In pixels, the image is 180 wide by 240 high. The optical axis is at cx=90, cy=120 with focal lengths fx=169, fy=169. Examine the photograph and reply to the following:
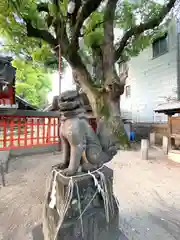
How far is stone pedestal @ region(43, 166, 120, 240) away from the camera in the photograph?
1.53 metres

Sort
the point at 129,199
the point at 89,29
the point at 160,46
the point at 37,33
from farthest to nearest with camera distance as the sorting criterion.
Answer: the point at 160,46, the point at 89,29, the point at 37,33, the point at 129,199

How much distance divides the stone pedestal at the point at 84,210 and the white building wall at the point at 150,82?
29.3 ft

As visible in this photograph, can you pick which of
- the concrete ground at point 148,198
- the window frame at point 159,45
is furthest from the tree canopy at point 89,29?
the concrete ground at point 148,198

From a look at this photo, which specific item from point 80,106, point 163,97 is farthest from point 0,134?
point 163,97

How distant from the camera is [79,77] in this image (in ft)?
24.9

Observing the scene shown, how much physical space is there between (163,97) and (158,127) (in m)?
1.79

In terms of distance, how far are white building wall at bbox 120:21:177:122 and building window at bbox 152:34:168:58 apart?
258mm

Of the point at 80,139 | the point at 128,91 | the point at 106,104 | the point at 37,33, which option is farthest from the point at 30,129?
the point at 128,91

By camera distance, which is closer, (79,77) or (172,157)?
(172,157)

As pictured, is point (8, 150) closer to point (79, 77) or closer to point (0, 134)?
point (0, 134)

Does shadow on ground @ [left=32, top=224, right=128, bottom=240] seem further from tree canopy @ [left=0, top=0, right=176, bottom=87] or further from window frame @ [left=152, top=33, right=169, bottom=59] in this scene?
window frame @ [left=152, top=33, right=169, bottom=59]

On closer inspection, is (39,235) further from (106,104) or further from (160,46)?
(160,46)

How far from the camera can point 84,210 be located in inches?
63.0

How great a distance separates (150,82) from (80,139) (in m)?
10.6
